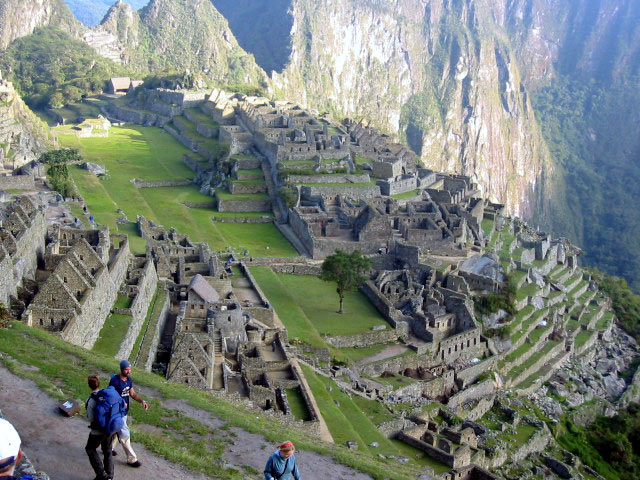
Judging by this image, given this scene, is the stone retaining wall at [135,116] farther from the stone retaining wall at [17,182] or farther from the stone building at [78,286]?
the stone building at [78,286]

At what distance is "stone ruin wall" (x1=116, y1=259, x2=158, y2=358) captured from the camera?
25656 millimetres

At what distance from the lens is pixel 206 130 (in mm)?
78438

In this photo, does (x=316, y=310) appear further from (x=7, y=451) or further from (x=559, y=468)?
(x=7, y=451)

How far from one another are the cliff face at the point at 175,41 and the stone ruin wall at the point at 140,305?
11360 centimetres

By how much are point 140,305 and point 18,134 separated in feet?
129

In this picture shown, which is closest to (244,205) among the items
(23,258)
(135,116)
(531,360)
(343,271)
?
(343,271)

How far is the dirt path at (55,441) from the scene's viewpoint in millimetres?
12945

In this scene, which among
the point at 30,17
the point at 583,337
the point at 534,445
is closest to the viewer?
the point at 534,445

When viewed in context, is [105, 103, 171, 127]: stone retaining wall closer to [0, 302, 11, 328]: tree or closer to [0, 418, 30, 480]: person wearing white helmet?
[0, 302, 11, 328]: tree

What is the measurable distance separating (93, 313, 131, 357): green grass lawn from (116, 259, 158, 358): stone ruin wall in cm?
17

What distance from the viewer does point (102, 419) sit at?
39.7ft

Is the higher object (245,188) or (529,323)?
(245,188)

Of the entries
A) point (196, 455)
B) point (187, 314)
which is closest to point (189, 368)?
point (187, 314)

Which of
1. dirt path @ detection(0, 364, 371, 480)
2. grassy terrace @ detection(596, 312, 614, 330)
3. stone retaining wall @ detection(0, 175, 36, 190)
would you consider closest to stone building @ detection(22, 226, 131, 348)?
dirt path @ detection(0, 364, 371, 480)
